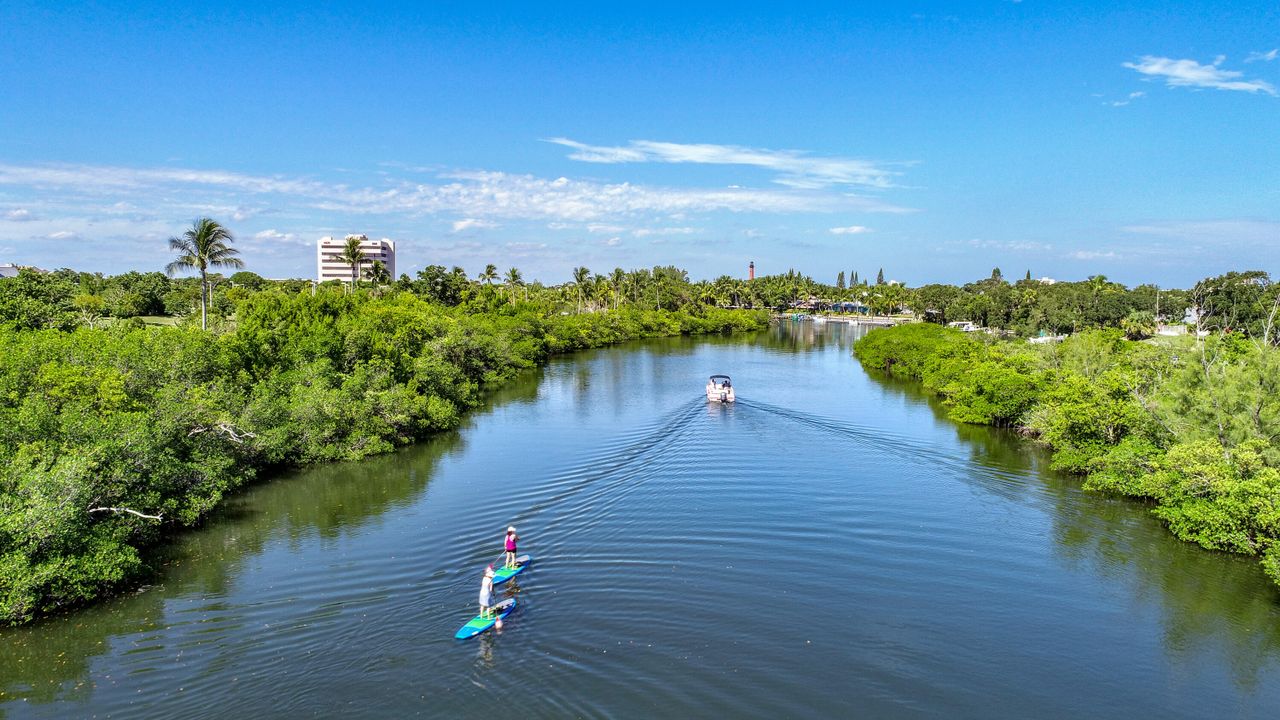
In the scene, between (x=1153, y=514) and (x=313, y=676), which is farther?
(x=1153, y=514)

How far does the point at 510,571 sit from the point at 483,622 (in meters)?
3.40

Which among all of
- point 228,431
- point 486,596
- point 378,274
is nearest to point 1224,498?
point 486,596

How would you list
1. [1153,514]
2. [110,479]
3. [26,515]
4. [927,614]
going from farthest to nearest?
[1153,514] → [110,479] → [927,614] → [26,515]

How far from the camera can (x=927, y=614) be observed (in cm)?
2102

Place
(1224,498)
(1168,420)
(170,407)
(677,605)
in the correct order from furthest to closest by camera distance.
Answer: (1168,420) < (170,407) < (1224,498) < (677,605)

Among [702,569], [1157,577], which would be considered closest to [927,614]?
[702,569]

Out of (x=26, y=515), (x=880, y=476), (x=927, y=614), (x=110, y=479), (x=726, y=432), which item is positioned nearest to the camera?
(x=26, y=515)

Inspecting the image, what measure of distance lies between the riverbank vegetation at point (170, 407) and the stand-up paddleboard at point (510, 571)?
10478 mm

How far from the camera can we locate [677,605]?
21.2m

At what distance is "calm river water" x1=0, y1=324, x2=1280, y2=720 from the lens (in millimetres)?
17000

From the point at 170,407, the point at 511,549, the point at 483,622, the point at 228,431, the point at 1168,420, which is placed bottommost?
the point at 483,622

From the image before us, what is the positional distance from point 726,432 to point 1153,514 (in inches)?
846

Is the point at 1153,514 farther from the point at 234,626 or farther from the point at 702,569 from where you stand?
the point at 234,626

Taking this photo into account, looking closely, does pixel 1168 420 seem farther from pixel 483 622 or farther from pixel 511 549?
pixel 483 622
